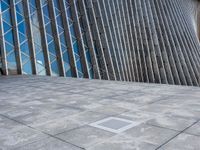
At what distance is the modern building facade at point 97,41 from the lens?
1449 centimetres

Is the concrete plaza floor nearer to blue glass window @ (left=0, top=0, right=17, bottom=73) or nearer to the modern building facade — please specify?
blue glass window @ (left=0, top=0, right=17, bottom=73)

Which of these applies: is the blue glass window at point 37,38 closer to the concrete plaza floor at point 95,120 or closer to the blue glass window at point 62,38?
the blue glass window at point 62,38

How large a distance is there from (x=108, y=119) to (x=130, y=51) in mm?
16654

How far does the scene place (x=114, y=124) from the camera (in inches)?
153

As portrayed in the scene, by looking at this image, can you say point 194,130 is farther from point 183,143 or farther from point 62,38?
point 62,38

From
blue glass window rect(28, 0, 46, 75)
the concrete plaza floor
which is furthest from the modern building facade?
the concrete plaza floor

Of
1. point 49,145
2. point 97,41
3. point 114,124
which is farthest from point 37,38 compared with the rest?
point 49,145

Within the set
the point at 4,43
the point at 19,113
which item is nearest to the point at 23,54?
the point at 4,43

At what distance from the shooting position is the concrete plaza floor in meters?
3.08

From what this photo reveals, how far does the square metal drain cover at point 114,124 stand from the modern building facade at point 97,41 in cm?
1089

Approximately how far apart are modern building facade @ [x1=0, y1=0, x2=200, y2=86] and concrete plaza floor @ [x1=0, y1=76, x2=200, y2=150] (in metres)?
9.08

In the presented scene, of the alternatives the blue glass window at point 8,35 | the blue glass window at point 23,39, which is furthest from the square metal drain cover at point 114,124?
the blue glass window at point 23,39

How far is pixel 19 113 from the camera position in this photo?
4.68 m

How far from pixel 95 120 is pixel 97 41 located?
13872 millimetres
